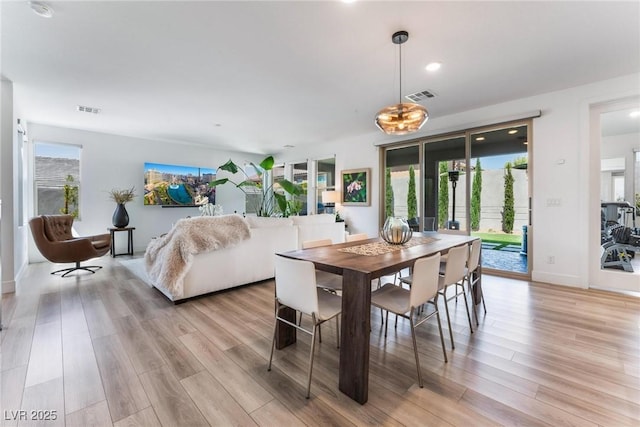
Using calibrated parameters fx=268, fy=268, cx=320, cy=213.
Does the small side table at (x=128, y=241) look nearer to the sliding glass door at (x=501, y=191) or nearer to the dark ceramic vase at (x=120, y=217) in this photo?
the dark ceramic vase at (x=120, y=217)

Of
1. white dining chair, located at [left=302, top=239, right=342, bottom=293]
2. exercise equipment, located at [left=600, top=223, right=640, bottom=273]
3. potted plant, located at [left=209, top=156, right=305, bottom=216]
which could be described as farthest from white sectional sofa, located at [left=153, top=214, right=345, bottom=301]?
exercise equipment, located at [left=600, top=223, right=640, bottom=273]

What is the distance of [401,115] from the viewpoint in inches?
96.7

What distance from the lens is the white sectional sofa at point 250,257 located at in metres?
3.11

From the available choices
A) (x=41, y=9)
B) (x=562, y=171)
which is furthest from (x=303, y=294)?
(x=562, y=171)

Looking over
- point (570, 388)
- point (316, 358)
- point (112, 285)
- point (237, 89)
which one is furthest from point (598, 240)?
point (112, 285)

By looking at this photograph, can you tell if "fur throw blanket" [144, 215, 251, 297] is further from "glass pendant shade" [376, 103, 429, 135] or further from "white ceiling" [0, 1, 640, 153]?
"glass pendant shade" [376, 103, 429, 135]

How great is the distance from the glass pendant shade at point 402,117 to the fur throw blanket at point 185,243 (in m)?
2.07

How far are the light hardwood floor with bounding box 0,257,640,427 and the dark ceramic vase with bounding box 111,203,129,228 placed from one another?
263cm

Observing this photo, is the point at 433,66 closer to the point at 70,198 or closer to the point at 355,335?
the point at 355,335

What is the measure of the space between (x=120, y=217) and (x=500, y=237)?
713cm

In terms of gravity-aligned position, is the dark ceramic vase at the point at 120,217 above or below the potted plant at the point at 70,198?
below

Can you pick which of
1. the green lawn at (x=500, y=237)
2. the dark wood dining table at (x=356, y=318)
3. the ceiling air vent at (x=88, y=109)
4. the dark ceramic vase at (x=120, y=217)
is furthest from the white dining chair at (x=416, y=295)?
the dark ceramic vase at (x=120, y=217)

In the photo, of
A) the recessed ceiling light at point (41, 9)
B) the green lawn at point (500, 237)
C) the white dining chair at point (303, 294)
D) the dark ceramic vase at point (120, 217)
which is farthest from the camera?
the dark ceramic vase at point (120, 217)

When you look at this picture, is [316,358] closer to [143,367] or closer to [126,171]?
[143,367]
